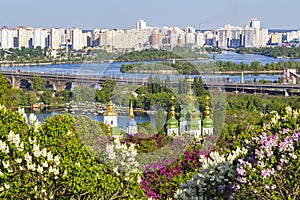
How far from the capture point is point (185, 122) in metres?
4.11

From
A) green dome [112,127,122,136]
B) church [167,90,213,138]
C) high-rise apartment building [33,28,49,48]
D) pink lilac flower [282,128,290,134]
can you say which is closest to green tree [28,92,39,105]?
church [167,90,213,138]

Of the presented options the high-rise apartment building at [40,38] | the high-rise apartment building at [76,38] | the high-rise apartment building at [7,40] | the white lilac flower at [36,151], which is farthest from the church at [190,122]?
the high-rise apartment building at [7,40]

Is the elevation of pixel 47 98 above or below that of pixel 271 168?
below

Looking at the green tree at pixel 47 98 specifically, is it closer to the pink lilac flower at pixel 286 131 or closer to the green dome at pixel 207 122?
the green dome at pixel 207 122

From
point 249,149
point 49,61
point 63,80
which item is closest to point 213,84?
point 249,149

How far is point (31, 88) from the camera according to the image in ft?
72.4

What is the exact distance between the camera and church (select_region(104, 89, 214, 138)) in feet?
13.4

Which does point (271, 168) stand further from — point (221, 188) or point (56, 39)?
point (56, 39)

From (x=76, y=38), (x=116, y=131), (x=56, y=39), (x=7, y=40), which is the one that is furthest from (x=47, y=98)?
(x=7, y=40)

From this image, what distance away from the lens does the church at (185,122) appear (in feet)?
13.4

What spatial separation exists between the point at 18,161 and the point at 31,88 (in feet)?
65.3

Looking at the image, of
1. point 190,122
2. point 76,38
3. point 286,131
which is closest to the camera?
point 286,131

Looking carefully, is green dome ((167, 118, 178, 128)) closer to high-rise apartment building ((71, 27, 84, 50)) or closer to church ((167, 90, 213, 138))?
church ((167, 90, 213, 138))

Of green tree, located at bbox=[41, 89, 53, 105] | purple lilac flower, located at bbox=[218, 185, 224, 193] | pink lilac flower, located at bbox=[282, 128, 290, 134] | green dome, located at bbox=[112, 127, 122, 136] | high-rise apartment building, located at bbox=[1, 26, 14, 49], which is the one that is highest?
high-rise apartment building, located at bbox=[1, 26, 14, 49]
